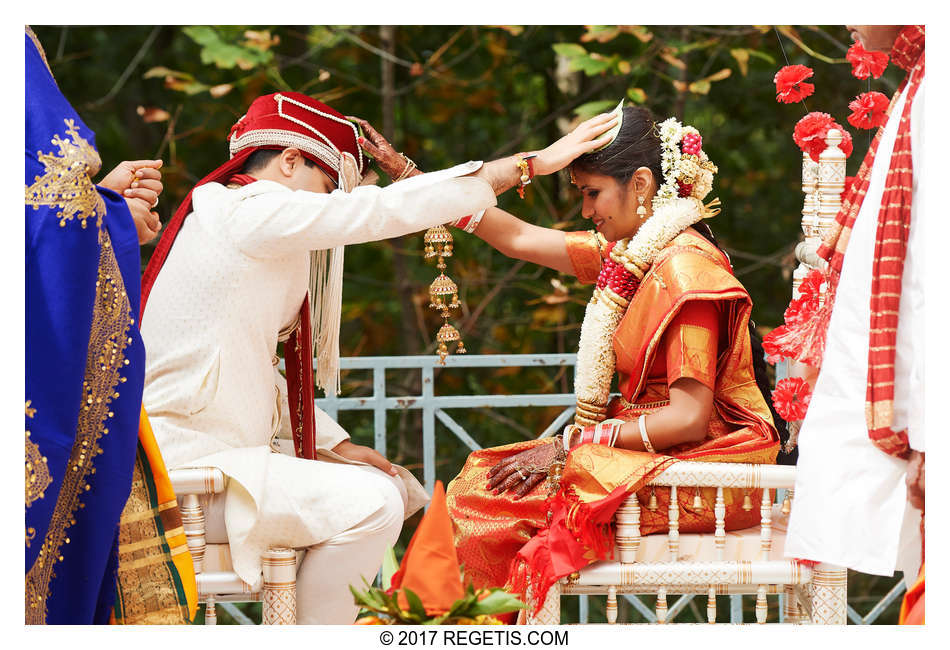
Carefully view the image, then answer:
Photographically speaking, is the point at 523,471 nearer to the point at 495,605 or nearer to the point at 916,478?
the point at 495,605

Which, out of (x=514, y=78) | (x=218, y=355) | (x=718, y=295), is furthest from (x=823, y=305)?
(x=514, y=78)

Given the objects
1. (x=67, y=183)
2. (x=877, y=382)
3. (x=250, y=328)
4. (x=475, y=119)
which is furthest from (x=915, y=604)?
(x=475, y=119)

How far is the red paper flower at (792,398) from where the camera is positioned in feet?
9.90

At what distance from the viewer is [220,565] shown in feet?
9.48

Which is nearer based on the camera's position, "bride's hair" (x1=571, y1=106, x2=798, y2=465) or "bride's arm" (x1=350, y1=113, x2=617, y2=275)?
"bride's arm" (x1=350, y1=113, x2=617, y2=275)

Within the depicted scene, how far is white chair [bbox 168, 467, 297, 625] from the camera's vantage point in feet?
9.15

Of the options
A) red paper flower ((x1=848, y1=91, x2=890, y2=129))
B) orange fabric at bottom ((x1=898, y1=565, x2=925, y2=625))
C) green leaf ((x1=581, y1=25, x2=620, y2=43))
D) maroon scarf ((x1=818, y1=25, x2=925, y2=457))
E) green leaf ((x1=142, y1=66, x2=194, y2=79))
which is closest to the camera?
maroon scarf ((x1=818, y1=25, x2=925, y2=457))

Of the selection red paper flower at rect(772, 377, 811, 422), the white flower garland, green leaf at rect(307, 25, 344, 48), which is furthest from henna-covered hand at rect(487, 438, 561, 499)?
green leaf at rect(307, 25, 344, 48)

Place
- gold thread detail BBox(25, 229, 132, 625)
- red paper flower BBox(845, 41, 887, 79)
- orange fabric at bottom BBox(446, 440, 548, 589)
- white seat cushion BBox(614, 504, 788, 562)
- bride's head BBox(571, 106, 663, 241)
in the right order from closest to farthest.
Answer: gold thread detail BBox(25, 229, 132, 625) < red paper flower BBox(845, 41, 887, 79) < white seat cushion BBox(614, 504, 788, 562) < orange fabric at bottom BBox(446, 440, 548, 589) < bride's head BBox(571, 106, 663, 241)

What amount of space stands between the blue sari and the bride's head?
4.56 feet

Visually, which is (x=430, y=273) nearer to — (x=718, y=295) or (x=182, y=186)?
(x=182, y=186)

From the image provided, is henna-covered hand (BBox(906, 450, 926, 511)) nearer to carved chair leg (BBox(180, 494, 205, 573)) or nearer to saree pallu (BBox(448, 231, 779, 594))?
saree pallu (BBox(448, 231, 779, 594))

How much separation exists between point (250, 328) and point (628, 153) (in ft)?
4.10

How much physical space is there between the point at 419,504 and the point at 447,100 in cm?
293
